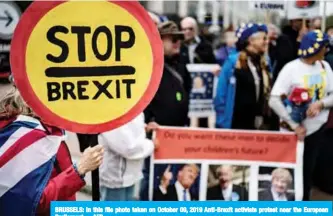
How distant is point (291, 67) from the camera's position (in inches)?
179

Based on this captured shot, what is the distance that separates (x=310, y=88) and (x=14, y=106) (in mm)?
2244

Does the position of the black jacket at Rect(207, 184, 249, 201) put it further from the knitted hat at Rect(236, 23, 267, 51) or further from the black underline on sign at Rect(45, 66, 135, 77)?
the black underline on sign at Rect(45, 66, 135, 77)

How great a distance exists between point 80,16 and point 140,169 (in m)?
1.73

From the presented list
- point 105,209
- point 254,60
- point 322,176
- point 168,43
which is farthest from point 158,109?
point 105,209

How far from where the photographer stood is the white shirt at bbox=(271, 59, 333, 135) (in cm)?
448

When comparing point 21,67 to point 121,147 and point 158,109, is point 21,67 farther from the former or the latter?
point 158,109

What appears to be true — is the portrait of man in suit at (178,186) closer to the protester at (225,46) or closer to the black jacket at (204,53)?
the black jacket at (204,53)

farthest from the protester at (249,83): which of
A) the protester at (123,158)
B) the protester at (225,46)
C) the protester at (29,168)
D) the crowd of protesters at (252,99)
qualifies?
the protester at (29,168)

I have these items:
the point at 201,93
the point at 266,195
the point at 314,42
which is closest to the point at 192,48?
the point at 201,93

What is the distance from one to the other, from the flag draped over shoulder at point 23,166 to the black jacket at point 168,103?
1.55 m

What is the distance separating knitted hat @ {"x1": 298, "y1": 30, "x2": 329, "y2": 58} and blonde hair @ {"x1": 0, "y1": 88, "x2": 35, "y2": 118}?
2.19 metres

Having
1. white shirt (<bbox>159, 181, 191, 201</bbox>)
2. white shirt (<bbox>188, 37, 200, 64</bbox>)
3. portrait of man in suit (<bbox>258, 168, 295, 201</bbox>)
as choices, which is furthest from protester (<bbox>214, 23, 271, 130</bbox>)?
white shirt (<bbox>188, 37, 200, 64</bbox>)

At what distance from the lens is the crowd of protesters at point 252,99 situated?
13.1ft

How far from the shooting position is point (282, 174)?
15.1 ft
